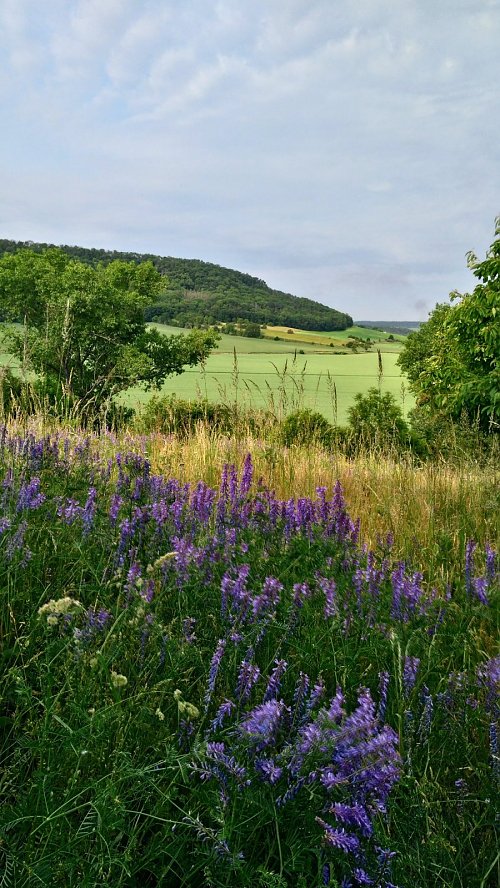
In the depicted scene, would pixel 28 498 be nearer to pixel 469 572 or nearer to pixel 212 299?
pixel 469 572

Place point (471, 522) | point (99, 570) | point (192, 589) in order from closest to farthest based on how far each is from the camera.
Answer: point (192, 589) → point (99, 570) → point (471, 522)

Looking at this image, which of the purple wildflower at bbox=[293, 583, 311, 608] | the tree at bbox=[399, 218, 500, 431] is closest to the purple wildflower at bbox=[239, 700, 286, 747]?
the purple wildflower at bbox=[293, 583, 311, 608]

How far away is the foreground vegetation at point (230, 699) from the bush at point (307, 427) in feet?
22.0

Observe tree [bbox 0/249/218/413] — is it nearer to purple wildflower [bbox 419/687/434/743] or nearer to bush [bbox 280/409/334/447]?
bush [bbox 280/409/334/447]

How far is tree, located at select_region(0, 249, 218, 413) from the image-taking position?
15.0 m

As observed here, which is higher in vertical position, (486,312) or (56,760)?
(486,312)

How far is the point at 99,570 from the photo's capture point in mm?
2527

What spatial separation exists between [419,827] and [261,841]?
373mm

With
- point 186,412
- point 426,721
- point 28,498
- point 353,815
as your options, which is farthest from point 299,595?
point 186,412

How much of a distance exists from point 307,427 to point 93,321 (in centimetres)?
792

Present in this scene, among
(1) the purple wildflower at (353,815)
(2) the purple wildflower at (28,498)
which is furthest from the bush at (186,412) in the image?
(1) the purple wildflower at (353,815)

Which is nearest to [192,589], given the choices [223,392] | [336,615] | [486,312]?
[336,615]

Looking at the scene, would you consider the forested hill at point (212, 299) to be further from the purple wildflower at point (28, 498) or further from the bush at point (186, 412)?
the purple wildflower at point (28, 498)

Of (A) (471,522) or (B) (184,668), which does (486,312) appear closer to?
(A) (471,522)
